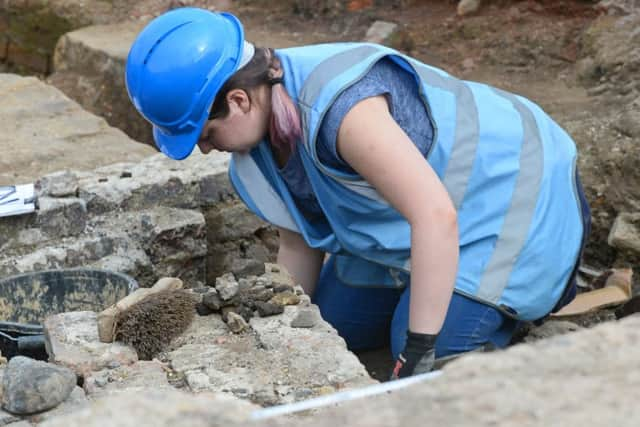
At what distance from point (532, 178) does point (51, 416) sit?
4.99 feet

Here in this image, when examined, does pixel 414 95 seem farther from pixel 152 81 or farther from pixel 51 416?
pixel 51 416

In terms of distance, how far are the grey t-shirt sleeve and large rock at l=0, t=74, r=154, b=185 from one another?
2.01 metres

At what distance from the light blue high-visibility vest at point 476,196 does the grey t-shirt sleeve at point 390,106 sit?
3cm

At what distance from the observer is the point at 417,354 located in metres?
2.62

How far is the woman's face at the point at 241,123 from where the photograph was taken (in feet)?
8.87

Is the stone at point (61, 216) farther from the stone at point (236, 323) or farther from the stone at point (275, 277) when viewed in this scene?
the stone at point (236, 323)

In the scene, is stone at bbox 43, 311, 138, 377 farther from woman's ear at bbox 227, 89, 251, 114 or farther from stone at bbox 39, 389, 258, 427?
stone at bbox 39, 389, 258, 427

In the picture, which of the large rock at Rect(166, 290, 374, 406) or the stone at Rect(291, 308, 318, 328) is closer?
the large rock at Rect(166, 290, 374, 406)

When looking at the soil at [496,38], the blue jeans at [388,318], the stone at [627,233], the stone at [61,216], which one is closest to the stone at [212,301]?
the blue jeans at [388,318]

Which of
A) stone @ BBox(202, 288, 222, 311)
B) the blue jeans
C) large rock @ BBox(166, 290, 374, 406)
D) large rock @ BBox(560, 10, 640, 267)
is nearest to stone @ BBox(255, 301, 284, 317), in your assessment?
large rock @ BBox(166, 290, 374, 406)

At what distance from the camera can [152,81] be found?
267 cm

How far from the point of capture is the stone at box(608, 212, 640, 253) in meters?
4.18

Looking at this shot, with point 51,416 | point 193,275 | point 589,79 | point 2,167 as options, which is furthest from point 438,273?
point 589,79

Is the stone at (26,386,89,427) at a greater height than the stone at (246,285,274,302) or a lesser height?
lesser
